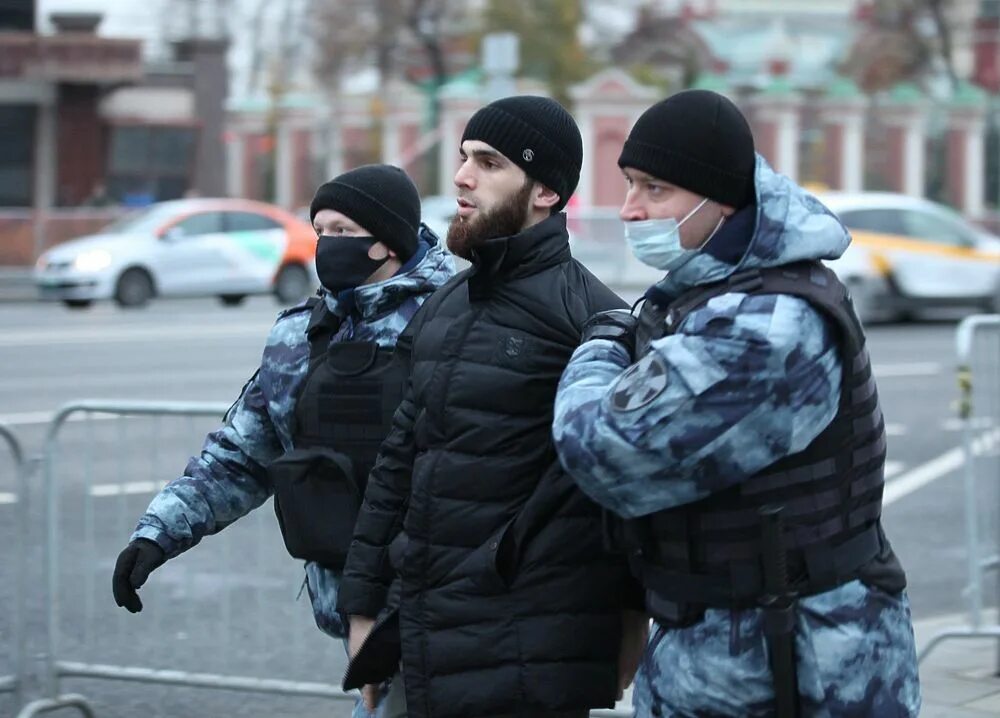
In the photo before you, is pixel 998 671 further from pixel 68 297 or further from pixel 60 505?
pixel 68 297

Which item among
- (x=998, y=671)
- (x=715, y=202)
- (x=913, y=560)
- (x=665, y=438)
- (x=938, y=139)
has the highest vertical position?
(x=715, y=202)

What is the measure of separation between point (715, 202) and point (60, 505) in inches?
134

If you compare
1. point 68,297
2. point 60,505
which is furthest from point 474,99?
point 60,505

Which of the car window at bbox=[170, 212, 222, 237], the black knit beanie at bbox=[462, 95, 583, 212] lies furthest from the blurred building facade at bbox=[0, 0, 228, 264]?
the black knit beanie at bbox=[462, 95, 583, 212]

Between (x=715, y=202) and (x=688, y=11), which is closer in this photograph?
(x=715, y=202)

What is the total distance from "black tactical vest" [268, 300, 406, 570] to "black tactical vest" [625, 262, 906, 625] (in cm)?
82

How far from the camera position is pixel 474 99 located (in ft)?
144

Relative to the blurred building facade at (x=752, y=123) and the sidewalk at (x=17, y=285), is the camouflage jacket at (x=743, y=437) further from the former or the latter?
the blurred building facade at (x=752, y=123)

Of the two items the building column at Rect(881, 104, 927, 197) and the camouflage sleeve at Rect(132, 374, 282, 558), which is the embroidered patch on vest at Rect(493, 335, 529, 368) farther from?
the building column at Rect(881, 104, 927, 197)

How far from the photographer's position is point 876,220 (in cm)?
2125

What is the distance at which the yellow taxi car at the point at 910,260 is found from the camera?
823 inches

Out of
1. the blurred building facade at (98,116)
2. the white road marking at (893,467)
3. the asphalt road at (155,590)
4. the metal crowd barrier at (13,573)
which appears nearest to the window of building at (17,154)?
Answer: the blurred building facade at (98,116)

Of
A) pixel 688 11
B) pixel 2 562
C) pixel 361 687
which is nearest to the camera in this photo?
pixel 361 687

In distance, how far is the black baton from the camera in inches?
109
